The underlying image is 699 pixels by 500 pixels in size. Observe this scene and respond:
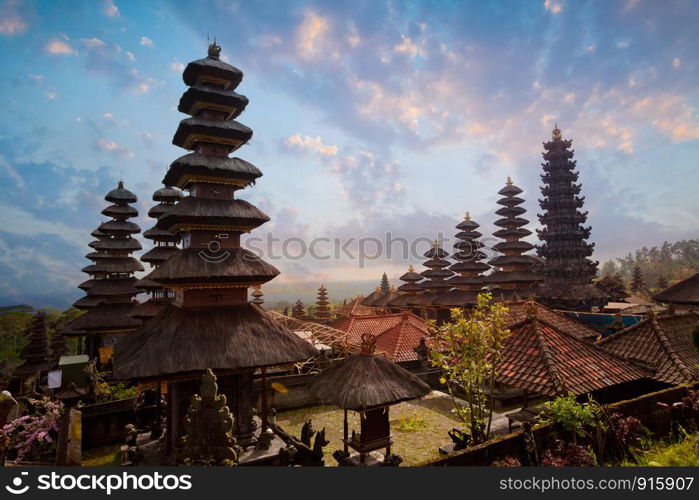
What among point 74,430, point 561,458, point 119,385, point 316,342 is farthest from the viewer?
point 316,342

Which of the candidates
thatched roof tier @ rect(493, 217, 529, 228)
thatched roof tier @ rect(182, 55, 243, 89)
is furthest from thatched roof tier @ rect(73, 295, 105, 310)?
thatched roof tier @ rect(493, 217, 529, 228)

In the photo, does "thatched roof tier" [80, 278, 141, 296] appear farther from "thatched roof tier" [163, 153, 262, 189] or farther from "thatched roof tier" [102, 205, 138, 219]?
"thatched roof tier" [163, 153, 262, 189]

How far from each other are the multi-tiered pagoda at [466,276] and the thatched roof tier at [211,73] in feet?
80.5

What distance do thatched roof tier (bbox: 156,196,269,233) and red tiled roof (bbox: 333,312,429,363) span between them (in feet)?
31.0

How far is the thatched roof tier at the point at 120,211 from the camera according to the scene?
76.7 ft

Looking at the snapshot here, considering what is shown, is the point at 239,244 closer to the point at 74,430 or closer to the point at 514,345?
the point at 74,430

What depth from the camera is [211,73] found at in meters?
13.6

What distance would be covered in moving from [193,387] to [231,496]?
5.97 meters

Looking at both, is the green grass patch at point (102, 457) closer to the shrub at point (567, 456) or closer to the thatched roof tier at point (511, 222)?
the shrub at point (567, 456)

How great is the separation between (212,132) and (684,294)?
33.8 meters

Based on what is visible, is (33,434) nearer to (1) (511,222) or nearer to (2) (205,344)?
(2) (205,344)

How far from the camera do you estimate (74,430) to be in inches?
332

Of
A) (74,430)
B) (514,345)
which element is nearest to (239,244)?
(74,430)

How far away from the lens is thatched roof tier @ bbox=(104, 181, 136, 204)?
23.6 meters
